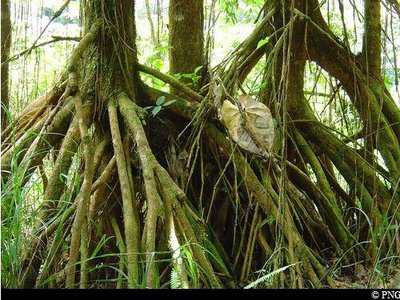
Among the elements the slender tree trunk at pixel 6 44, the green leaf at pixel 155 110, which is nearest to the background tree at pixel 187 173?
the green leaf at pixel 155 110

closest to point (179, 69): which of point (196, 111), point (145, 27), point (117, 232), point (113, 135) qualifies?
point (196, 111)

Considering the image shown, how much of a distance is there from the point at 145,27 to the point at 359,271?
7033 millimetres

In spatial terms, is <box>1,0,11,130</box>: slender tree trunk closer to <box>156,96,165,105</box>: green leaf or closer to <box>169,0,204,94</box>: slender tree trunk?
<box>169,0,204,94</box>: slender tree trunk

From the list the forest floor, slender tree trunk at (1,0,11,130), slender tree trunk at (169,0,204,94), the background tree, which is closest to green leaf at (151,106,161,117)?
the background tree

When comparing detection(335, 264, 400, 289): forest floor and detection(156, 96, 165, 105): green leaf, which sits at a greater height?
detection(156, 96, 165, 105): green leaf

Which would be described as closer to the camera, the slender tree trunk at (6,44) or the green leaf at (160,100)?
the green leaf at (160,100)

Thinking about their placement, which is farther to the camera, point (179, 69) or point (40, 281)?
point (179, 69)

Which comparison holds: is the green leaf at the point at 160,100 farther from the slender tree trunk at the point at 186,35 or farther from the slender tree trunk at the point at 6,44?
the slender tree trunk at the point at 6,44

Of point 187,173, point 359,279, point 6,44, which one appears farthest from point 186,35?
point 359,279

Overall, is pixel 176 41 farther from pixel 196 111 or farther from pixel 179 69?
pixel 196 111

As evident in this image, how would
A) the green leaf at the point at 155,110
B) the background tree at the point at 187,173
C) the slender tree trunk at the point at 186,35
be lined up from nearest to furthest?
1. the background tree at the point at 187,173
2. the green leaf at the point at 155,110
3. the slender tree trunk at the point at 186,35

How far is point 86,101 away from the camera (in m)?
3.39

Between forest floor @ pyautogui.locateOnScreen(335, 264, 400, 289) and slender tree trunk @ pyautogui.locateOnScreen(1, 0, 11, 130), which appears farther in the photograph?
slender tree trunk @ pyautogui.locateOnScreen(1, 0, 11, 130)

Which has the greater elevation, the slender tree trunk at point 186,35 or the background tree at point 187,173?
the slender tree trunk at point 186,35
